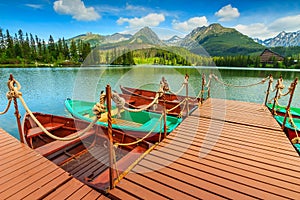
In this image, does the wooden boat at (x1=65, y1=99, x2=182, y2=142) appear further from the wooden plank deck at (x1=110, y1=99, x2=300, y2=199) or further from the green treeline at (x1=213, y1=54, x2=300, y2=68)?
the green treeline at (x1=213, y1=54, x2=300, y2=68)

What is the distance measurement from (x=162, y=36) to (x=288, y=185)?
14.3 ft

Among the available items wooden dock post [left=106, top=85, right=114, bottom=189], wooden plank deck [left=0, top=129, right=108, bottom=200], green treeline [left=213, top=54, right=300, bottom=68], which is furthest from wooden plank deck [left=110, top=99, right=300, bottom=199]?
green treeline [left=213, top=54, right=300, bottom=68]

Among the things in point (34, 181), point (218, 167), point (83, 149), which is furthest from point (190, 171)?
point (83, 149)

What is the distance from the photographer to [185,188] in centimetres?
183

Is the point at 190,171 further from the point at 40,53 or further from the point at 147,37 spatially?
the point at 40,53

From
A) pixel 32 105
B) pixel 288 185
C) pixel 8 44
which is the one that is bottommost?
pixel 32 105

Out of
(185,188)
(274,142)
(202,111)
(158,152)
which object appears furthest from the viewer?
(202,111)

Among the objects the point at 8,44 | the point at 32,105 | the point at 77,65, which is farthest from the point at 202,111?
the point at 8,44

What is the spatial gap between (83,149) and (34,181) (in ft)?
6.71

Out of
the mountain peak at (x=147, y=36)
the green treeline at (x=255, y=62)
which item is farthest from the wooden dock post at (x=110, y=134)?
the green treeline at (x=255, y=62)

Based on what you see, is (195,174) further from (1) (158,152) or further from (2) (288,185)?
(2) (288,185)

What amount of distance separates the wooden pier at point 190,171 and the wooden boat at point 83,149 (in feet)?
1.50

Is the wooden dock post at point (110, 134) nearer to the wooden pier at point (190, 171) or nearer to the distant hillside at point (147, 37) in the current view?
the wooden pier at point (190, 171)

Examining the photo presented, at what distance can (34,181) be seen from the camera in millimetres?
1911
